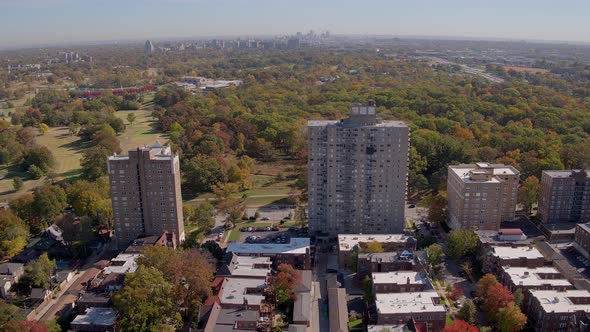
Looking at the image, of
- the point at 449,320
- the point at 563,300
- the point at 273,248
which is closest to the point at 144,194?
the point at 273,248

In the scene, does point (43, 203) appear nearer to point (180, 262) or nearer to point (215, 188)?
point (215, 188)

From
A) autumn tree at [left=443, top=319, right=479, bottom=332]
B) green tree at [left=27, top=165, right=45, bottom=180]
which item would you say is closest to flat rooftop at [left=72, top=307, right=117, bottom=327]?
autumn tree at [left=443, top=319, right=479, bottom=332]

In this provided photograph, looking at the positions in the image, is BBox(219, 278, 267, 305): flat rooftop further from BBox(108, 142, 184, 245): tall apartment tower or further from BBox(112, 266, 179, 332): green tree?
BBox(108, 142, 184, 245): tall apartment tower

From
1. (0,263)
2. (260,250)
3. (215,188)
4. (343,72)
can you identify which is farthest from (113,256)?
(343,72)

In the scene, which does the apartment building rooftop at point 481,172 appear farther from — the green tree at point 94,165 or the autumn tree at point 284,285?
the green tree at point 94,165

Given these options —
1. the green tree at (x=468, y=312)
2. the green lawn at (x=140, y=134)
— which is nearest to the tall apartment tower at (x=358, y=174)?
the green tree at (x=468, y=312)
